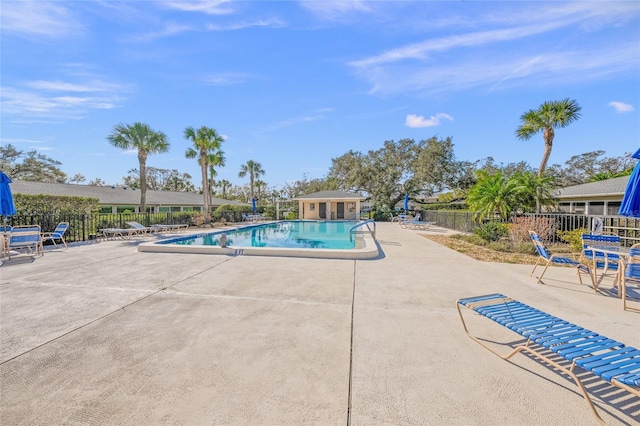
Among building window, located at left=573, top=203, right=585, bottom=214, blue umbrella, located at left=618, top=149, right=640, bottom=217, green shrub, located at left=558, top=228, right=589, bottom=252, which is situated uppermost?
blue umbrella, located at left=618, top=149, right=640, bottom=217

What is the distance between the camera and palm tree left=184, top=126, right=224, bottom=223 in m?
20.9

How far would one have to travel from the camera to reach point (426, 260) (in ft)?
25.8

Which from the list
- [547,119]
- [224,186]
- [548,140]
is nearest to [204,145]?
[547,119]

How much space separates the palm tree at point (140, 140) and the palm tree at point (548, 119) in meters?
26.1

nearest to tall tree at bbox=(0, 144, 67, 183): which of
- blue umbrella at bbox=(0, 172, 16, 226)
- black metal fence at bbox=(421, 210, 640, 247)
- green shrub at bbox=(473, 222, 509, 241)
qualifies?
blue umbrella at bbox=(0, 172, 16, 226)

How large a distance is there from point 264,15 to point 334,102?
12.5 meters

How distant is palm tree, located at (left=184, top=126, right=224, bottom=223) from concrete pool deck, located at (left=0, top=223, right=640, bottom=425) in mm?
16536

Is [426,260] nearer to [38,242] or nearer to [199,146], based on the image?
[38,242]

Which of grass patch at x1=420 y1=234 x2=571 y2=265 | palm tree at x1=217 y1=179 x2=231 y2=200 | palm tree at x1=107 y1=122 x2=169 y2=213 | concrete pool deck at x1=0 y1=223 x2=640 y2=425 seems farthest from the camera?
palm tree at x1=217 y1=179 x2=231 y2=200

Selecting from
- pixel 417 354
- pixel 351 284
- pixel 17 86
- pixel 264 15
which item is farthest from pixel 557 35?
pixel 17 86

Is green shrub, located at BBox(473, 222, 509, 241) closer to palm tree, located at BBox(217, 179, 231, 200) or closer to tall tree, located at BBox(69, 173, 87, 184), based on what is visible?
palm tree, located at BBox(217, 179, 231, 200)

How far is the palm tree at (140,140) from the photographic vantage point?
67.6 ft

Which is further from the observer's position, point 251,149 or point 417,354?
point 251,149

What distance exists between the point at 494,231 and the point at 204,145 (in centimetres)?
1949
